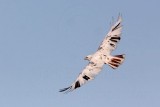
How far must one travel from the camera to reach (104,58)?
48719 mm

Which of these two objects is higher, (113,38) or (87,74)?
(113,38)

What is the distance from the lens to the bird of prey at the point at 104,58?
46028mm

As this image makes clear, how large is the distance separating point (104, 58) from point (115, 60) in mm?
1659

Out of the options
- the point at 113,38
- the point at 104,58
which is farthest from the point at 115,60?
the point at 113,38

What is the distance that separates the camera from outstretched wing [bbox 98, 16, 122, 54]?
49.8m

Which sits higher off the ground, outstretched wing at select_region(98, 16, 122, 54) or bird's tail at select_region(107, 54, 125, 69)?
outstretched wing at select_region(98, 16, 122, 54)

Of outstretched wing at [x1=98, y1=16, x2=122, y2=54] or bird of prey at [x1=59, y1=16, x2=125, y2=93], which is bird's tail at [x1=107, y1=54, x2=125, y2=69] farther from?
outstretched wing at [x1=98, y1=16, x2=122, y2=54]

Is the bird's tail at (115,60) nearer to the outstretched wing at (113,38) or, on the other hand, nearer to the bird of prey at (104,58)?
the bird of prey at (104,58)

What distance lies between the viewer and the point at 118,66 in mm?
46875

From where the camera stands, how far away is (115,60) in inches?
1880

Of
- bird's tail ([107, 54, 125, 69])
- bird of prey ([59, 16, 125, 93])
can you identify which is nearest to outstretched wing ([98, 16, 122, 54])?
bird of prey ([59, 16, 125, 93])

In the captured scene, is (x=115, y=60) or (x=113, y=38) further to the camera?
(x=113, y=38)

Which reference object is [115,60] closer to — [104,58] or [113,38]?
[104,58]

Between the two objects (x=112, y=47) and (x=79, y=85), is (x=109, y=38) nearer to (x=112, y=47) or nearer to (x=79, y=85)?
(x=112, y=47)
